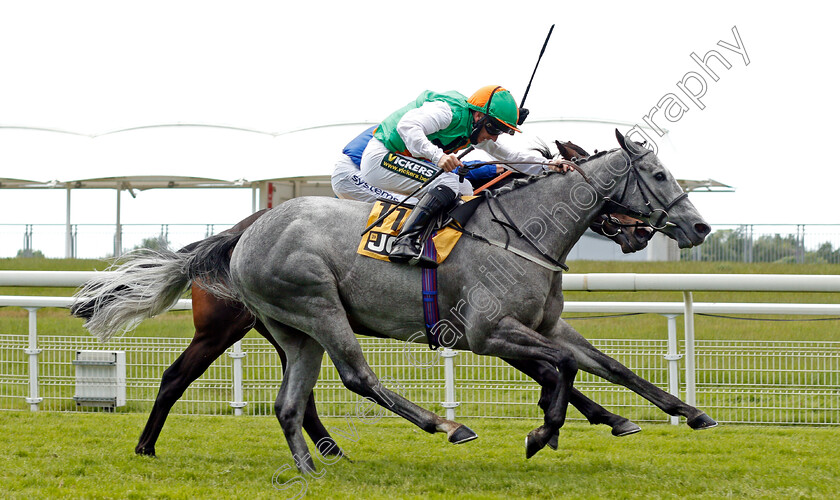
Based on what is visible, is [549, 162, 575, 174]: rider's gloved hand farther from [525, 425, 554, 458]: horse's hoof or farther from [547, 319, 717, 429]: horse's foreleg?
[525, 425, 554, 458]: horse's hoof

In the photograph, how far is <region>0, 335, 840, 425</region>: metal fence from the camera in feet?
19.3

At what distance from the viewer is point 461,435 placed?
3.92 metres

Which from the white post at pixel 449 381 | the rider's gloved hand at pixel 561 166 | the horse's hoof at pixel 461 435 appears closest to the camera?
the horse's hoof at pixel 461 435

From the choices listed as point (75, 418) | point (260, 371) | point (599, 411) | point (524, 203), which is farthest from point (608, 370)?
point (75, 418)

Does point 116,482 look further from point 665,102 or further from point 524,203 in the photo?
point 665,102

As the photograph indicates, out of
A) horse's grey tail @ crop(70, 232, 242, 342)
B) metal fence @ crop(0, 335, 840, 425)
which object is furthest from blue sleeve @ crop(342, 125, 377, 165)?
metal fence @ crop(0, 335, 840, 425)

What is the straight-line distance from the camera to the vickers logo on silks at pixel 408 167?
4.52 metres

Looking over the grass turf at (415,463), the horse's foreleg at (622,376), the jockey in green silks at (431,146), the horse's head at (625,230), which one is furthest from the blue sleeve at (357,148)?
the grass turf at (415,463)

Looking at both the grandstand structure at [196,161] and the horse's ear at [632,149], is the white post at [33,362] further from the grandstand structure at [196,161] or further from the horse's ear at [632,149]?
the grandstand structure at [196,161]

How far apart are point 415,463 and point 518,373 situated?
166cm

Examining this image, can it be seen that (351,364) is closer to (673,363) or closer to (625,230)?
(625,230)

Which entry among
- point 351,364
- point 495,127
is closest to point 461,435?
point 351,364

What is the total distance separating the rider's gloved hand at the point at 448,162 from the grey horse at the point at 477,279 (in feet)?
0.97

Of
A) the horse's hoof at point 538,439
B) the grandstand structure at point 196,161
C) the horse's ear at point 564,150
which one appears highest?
the grandstand structure at point 196,161
